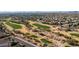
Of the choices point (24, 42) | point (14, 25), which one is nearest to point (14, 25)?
point (14, 25)

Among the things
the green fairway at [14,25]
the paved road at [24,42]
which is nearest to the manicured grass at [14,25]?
the green fairway at [14,25]

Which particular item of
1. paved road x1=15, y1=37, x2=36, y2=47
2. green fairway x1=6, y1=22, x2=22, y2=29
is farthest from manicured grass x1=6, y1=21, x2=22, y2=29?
paved road x1=15, y1=37, x2=36, y2=47

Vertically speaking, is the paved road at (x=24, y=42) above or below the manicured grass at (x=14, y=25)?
below

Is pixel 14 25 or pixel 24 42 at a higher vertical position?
pixel 14 25

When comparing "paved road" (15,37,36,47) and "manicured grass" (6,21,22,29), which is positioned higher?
"manicured grass" (6,21,22,29)

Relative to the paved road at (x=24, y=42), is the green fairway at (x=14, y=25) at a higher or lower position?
higher

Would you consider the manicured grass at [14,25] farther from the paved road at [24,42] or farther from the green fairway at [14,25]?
the paved road at [24,42]

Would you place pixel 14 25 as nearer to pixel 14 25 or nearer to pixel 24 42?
pixel 14 25

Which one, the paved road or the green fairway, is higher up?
the green fairway

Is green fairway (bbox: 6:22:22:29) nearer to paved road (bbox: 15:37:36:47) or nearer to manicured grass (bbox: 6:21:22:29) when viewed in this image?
manicured grass (bbox: 6:21:22:29)

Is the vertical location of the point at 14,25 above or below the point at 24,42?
above
